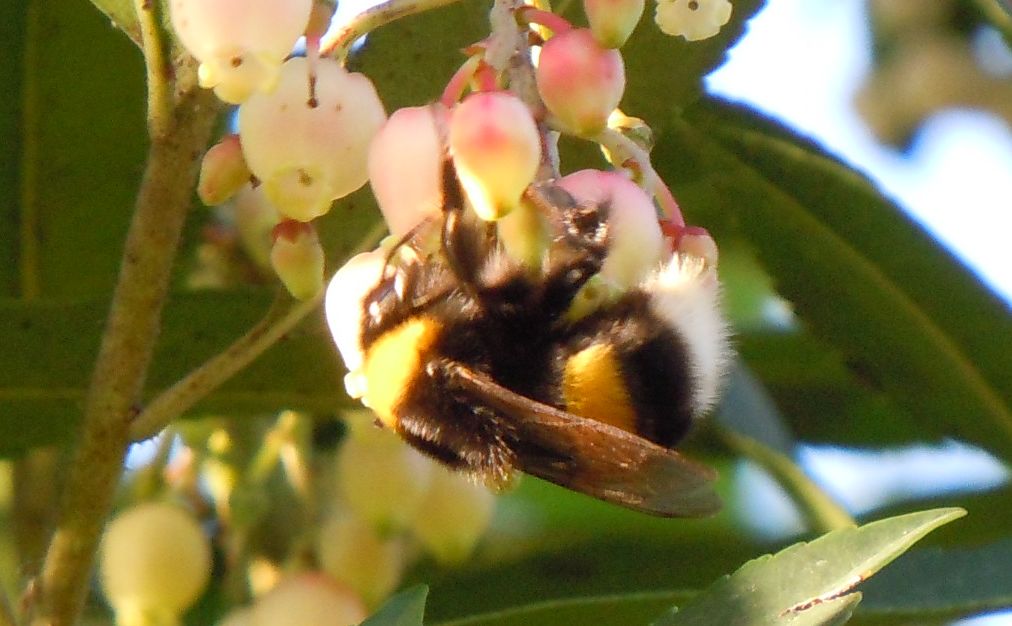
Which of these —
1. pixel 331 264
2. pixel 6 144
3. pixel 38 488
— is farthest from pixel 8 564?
pixel 331 264

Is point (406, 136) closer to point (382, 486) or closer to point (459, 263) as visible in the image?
point (459, 263)

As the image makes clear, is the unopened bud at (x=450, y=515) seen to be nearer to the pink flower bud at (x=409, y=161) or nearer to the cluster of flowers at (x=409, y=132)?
the cluster of flowers at (x=409, y=132)

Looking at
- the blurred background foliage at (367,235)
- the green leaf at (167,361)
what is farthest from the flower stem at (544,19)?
the green leaf at (167,361)

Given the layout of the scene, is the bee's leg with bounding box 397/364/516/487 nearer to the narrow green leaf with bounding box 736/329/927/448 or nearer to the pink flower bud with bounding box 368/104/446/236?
the pink flower bud with bounding box 368/104/446/236

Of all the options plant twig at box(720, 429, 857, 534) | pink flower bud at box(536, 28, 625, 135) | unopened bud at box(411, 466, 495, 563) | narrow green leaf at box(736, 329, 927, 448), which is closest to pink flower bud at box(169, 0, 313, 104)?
pink flower bud at box(536, 28, 625, 135)

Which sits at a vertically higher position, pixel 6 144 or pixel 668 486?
pixel 668 486

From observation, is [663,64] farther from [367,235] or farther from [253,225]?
[253,225]

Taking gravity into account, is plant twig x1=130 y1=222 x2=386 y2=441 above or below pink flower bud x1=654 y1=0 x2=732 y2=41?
below
